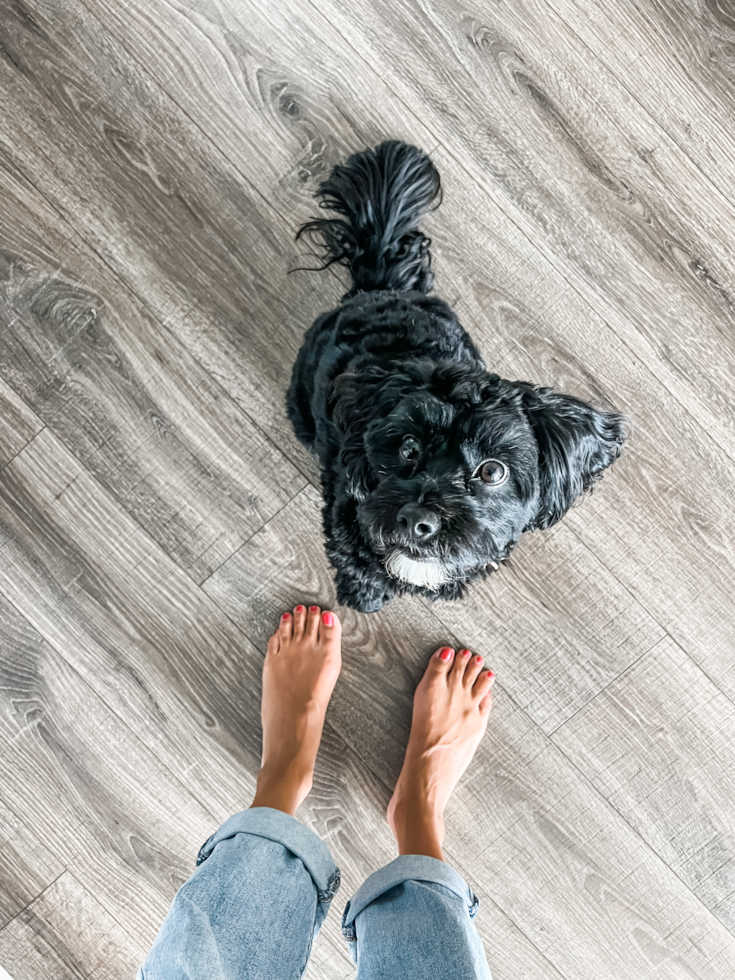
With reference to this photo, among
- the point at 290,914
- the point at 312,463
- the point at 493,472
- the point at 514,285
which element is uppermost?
the point at 514,285

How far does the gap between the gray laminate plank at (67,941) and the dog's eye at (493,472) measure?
1280 millimetres

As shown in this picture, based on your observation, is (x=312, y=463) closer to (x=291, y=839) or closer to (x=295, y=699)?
(x=295, y=699)

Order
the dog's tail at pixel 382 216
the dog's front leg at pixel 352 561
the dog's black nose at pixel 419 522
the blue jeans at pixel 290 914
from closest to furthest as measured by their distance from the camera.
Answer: the dog's black nose at pixel 419 522
the blue jeans at pixel 290 914
the dog's front leg at pixel 352 561
the dog's tail at pixel 382 216

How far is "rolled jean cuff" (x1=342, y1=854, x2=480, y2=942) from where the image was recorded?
3.91 feet

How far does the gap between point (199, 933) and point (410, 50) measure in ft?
5.63

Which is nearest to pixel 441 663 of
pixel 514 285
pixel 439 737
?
pixel 439 737

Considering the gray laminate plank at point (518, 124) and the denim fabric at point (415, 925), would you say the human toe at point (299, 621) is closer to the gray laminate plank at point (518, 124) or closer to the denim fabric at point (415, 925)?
the denim fabric at point (415, 925)

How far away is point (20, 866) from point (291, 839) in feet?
2.20

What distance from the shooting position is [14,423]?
1384mm

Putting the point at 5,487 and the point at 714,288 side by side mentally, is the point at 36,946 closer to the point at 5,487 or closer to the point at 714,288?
the point at 5,487

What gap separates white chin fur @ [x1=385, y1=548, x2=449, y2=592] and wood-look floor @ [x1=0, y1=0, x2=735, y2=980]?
39cm

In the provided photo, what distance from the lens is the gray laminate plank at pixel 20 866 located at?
140 cm

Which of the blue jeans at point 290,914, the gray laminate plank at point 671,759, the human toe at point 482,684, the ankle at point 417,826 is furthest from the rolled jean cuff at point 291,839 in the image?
the gray laminate plank at point 671,759

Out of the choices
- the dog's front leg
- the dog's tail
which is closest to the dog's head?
the dog's front leg
